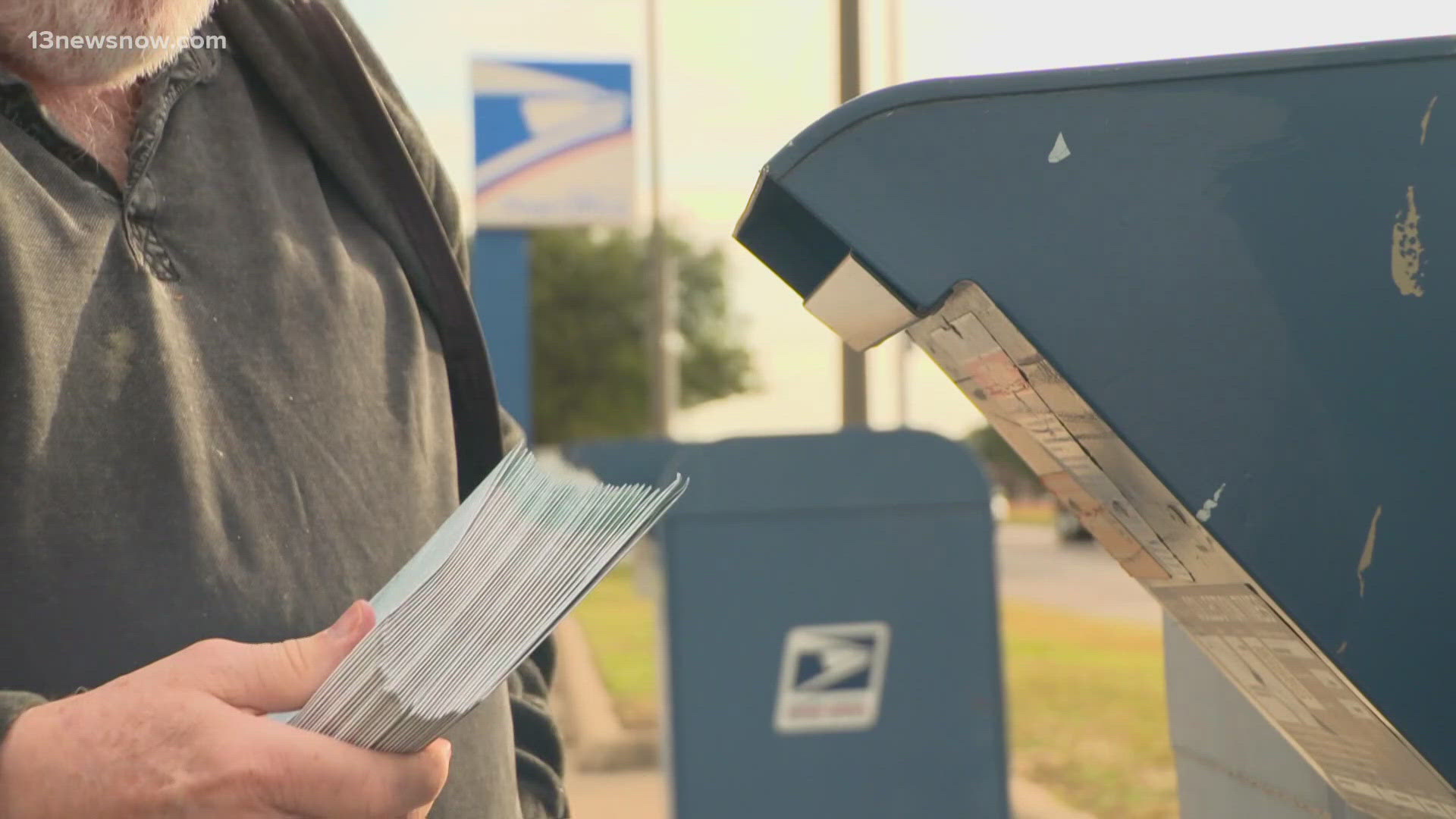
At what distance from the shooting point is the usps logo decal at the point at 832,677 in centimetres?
386

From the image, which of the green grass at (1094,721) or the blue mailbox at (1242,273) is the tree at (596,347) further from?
the blue mailbox at (1242,273)

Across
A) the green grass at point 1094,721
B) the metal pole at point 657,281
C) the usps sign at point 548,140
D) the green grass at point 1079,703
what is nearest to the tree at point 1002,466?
the metal pole at point 657,281

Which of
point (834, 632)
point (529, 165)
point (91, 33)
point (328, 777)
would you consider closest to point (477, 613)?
point (328, 777)

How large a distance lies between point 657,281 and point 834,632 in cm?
1796

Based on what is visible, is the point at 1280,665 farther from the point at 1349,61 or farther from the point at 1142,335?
the point at 1349,61

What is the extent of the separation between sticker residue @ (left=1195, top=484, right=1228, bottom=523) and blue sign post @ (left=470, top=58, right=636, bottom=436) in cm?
1138

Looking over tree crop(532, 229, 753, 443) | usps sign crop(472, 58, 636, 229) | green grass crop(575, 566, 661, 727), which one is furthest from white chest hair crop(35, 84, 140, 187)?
tree crop(532, 229, 753, 443)

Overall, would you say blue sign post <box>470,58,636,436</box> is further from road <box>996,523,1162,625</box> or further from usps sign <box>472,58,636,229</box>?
road <box>996,523,1162,625</box>

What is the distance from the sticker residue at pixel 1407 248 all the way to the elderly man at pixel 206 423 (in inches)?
31.0

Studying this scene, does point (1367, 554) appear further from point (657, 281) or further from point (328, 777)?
point (657, 281)

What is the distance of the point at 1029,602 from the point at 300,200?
1574cm

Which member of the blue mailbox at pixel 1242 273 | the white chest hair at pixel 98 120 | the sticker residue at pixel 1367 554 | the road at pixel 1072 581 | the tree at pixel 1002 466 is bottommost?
the tree at pixel 1002 466

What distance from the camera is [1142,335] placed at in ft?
3.70

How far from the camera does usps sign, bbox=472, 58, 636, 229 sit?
12492 mm
